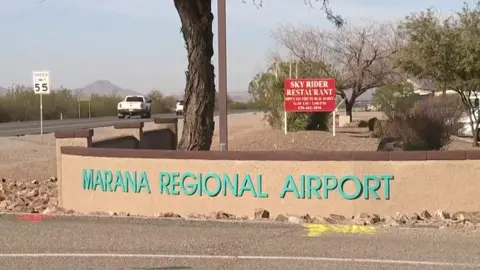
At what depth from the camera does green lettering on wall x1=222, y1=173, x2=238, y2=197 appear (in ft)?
38.2

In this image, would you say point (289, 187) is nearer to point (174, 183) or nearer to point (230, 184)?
point (230, 184)

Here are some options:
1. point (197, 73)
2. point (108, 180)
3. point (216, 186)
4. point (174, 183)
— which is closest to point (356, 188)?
point (216, 186)

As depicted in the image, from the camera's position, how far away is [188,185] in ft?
38.9

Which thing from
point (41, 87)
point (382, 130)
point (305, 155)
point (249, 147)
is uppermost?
point (41, 87)

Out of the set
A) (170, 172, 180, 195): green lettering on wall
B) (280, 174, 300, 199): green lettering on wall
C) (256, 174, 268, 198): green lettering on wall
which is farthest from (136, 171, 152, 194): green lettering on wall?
(280, 174, 300, 199): green lettering on wall

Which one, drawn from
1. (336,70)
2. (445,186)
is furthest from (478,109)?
(336,70)

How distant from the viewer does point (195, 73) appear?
1534cm

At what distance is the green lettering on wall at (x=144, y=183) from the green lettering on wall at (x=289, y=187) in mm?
2240

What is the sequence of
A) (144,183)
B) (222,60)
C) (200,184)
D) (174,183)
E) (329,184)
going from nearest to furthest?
1. (329,184)
2. (200,184)
3. (174,183)
4. (144,183)
5. (222,60)

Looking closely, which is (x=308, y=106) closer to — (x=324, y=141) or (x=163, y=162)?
(x=324, y=141)

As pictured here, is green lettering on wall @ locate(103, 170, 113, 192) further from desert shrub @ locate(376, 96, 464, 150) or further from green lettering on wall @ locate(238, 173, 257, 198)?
desert shrub @ locate(376, 96, 464, 150)

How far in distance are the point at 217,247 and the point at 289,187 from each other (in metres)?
3.09

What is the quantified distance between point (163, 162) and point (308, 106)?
1556 centimetres

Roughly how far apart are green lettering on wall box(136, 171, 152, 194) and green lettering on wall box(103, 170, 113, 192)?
562 millimetres
